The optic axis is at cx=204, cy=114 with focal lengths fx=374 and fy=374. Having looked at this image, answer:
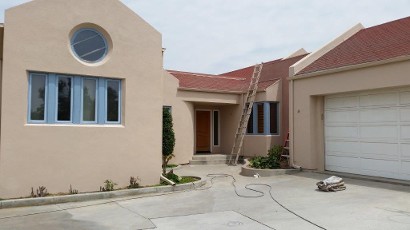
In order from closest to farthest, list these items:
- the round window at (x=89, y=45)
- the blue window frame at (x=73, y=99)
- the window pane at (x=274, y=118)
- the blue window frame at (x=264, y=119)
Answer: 1. the blue window frame at (x=73, y=99)
2. the round window at (x=89, y=45)
3. the blue window frame at (x=264, y=119)
4. the window pane at (x=274, y=118)

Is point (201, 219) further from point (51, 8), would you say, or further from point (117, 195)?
point (51, 8)

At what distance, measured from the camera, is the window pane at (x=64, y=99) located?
33.8 feet

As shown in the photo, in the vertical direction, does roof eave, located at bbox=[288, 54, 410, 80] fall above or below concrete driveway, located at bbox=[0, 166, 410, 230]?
above

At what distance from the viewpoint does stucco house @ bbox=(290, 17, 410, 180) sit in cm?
1143

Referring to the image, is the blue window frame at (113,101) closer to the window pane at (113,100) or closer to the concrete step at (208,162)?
the window pane at (113,100)

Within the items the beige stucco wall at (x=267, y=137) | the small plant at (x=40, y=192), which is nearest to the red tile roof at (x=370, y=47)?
the beige stucco wall at (x=267, y=137)

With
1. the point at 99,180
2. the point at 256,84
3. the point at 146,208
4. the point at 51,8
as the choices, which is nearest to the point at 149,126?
the point at 99,180

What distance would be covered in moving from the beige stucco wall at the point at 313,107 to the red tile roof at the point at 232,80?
3.25m

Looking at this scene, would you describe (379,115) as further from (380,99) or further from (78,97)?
(78,97)

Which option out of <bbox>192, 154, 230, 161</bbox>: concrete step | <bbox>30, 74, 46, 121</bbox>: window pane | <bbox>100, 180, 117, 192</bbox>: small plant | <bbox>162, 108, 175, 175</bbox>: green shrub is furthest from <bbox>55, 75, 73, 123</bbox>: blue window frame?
<bbox>192, 154, 230, 161</bbox>: concrete step

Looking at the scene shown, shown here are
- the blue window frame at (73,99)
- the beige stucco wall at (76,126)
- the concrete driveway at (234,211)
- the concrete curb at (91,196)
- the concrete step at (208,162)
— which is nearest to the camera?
the concrete driveway at (234,211)

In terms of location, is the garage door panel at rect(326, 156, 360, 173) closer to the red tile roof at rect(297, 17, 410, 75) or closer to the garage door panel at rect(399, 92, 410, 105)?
the garage door panel at rect(399, 92, 410, 105)

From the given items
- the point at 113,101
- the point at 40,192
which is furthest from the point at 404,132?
the point at 40,192

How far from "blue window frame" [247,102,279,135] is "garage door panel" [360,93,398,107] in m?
5.41
